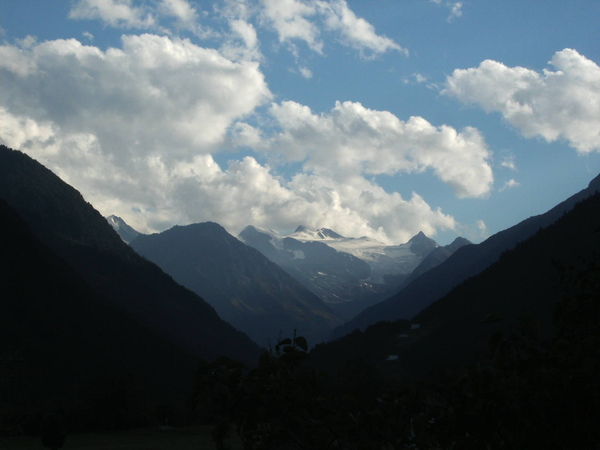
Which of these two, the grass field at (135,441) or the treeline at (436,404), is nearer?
the treeline at (436,404)

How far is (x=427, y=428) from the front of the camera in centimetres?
716

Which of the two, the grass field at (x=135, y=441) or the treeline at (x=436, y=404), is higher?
the treeline at (x=436, y=404)

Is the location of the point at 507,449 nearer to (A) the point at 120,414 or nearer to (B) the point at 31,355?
(A) the point at 120,414

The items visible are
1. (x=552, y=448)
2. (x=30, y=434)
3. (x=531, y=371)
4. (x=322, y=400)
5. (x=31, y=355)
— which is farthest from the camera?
(x=31, y=355)

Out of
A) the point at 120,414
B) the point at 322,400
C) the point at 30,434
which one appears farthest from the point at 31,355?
the point at 322,400

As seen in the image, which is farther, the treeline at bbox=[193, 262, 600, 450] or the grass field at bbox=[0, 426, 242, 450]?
the grass field at bbox=[0, 426, 242, 450]

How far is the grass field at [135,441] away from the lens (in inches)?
2781

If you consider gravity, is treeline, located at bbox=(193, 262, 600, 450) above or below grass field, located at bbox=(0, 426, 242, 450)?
above

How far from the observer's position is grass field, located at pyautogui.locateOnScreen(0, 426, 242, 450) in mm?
70625

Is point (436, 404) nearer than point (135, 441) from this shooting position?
Yes

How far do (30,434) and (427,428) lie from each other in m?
94.1

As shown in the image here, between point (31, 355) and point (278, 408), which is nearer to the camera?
point (278, 408)

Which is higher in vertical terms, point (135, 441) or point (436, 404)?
point (436, 404)

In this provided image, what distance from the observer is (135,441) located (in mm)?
83188
